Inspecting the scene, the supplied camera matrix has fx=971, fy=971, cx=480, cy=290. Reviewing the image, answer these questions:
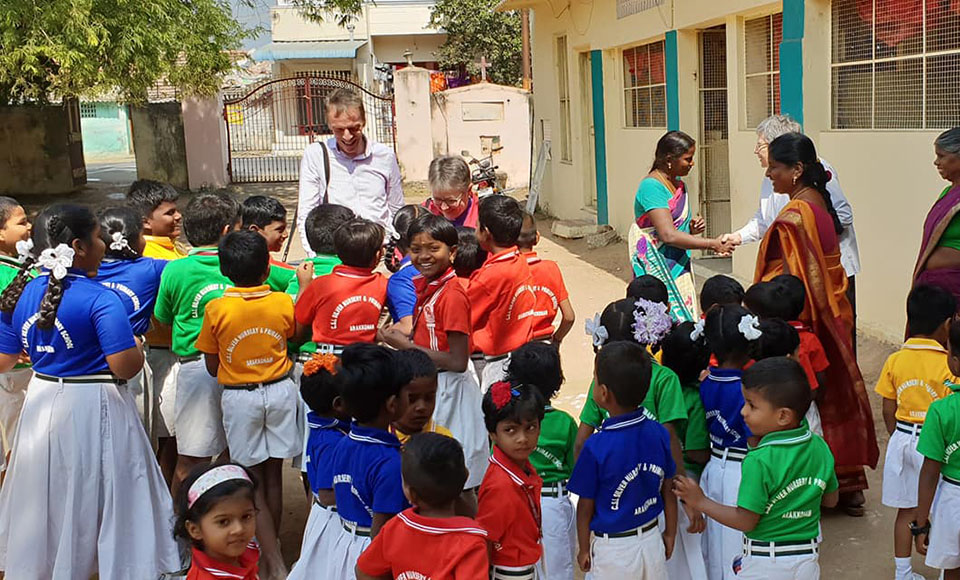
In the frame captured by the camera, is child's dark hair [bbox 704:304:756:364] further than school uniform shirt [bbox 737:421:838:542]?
Yes

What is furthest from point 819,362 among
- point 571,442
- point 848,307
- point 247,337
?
point 247,337

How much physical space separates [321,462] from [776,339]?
65.2 inches

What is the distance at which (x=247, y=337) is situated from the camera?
12.4 ft

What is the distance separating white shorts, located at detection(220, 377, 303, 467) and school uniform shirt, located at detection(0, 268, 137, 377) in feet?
1.83

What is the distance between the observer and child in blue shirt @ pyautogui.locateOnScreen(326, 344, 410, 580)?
2711mm

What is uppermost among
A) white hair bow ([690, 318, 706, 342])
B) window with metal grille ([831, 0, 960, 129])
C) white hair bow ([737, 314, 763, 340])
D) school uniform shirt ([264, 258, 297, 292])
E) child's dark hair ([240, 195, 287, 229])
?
window with metal grille ([831, 0, 960, 129])

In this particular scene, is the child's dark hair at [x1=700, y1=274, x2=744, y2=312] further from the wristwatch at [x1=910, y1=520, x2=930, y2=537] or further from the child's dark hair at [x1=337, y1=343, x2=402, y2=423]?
the child's dark hair at [x1=337, y1=343, x2=402, y2=423]

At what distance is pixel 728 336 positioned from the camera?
3301 millimetres

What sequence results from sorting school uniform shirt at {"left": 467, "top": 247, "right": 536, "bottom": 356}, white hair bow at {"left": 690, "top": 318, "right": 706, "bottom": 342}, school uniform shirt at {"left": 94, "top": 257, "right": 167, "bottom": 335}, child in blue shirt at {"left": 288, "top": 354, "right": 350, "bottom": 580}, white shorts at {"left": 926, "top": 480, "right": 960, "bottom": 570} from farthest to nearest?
school uniform shirt at {"left": 467, "top": 247, "right": 536, "bottom": 356}, school uniform shirt at {"left": 94, "top": 257, "right": 167, "bottom": 335}, white hair bow at {"left": 690, "top": 318, "right": 706, "bottom": 342}, white shorts at {"left": 926, "top": 480, "right": 960, "bottom": 570}, child in blue shirt at {"left": 288, "top": 354, "right": 350, "bottom": 580}

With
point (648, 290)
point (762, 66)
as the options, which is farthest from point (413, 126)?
point (648, 290)

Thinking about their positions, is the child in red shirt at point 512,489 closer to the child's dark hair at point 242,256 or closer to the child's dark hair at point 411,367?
the child's dark hair at point 411,367

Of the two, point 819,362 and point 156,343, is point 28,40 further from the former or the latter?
point 819,362

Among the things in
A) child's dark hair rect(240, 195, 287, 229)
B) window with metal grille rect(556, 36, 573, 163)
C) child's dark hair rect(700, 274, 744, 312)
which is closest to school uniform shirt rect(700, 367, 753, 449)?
child's dark hair rect(700, 274, 744, 312)

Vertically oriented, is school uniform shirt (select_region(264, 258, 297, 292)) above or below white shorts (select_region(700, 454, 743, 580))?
above
